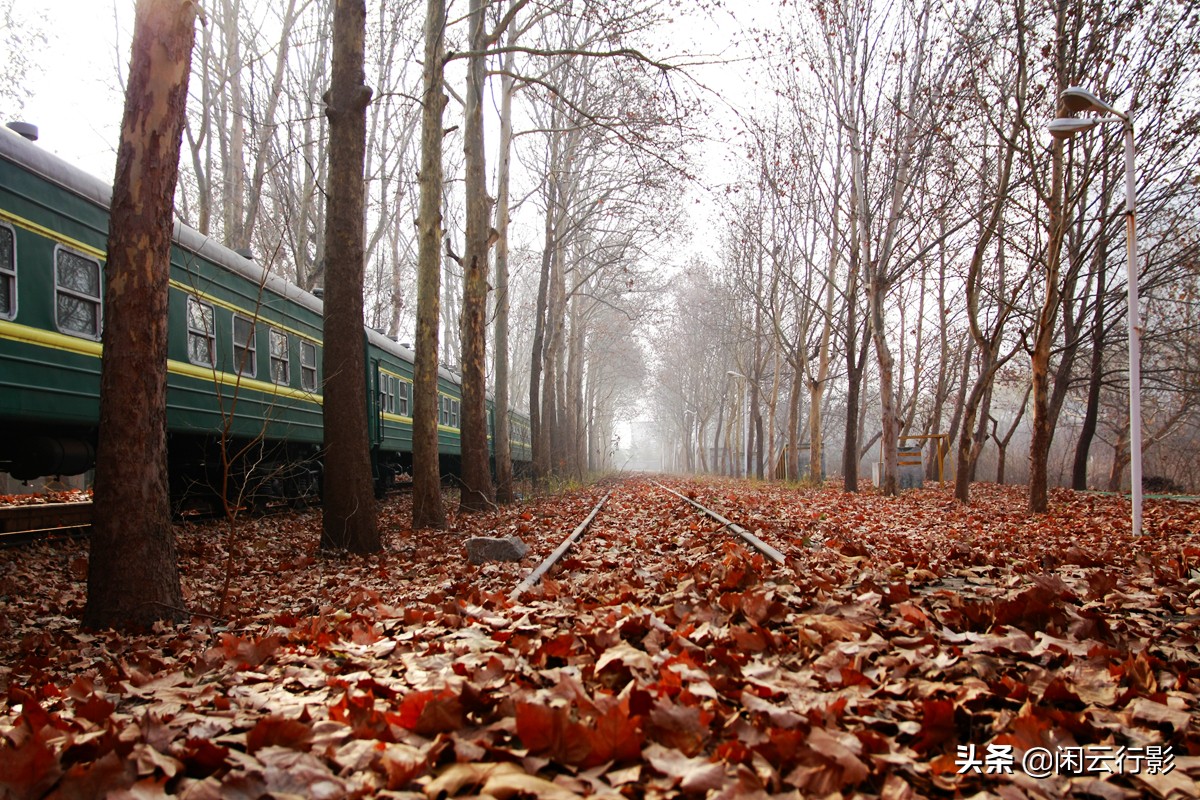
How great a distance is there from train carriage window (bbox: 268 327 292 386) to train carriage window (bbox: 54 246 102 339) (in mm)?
3255

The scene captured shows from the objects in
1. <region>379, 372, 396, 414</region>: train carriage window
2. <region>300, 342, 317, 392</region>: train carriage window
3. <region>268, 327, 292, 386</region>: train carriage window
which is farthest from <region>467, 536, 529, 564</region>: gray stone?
<region>379, 372, 396, 414</region>: train carriage window

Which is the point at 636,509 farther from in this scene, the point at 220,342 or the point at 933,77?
the point at 933,77

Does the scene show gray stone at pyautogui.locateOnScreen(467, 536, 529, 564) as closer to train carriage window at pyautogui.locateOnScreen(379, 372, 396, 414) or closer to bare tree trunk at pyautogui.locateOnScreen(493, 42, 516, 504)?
bare tree trunk at pyautogui.locateOnScreen(493, 42, 516, 504)

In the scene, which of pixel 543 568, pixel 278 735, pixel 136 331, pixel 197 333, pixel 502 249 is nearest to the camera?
pixel 278 735

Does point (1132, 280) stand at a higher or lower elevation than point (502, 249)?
lower

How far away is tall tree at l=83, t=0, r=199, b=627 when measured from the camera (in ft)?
15.4

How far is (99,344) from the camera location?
7.57 m

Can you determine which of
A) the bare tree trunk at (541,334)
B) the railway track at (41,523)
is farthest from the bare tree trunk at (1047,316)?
the railway track at (41,523)

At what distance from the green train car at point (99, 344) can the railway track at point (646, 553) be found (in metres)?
2.52

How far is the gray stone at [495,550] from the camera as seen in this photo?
6742 mm

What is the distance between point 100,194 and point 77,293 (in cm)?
113

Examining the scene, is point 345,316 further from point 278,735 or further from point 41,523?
point 278,735

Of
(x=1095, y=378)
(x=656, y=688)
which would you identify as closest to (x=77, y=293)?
(x=656, y=688)

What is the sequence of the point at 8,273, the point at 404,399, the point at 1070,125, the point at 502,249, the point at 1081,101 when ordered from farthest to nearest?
the point at 404,399
the point at 502,249
the point at 1081,101
the point at 1070,125
the point at 8,273
